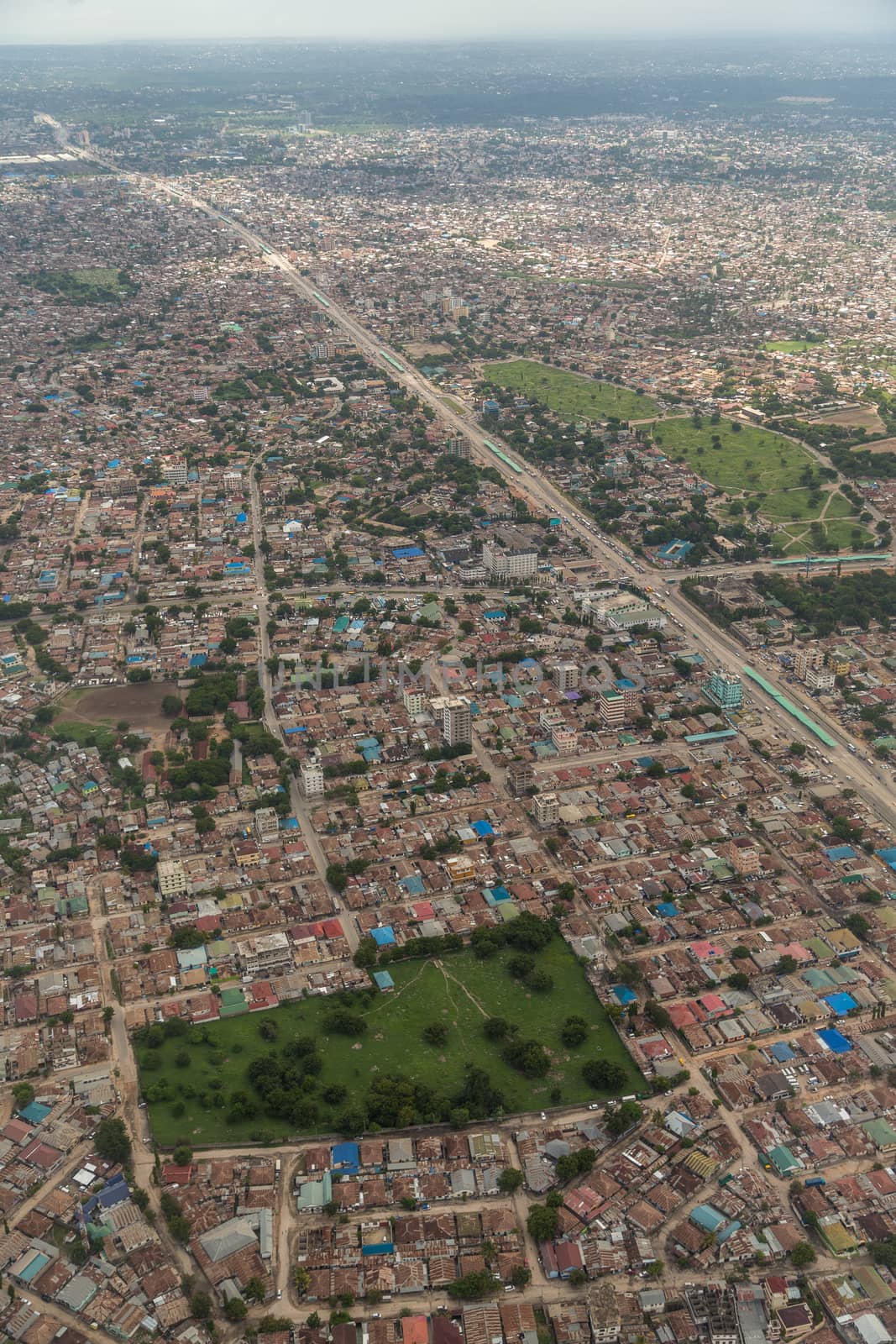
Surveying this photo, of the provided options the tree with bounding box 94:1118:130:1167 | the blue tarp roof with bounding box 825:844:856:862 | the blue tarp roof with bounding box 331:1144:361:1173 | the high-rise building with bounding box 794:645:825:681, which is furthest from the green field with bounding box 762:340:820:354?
the tree with bounding box 94:1118:130:1167

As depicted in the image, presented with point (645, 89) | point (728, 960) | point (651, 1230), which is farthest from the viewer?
point (645, 89)

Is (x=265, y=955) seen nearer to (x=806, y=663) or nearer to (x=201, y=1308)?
(x=201, y=1308)

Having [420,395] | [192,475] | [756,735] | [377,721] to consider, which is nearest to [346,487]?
[192,475]

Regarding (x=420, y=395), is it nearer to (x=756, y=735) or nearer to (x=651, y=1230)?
(x=756, y=735)

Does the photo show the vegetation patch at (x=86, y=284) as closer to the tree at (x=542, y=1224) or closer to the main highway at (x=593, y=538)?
the main highway at (x=593, y=538)

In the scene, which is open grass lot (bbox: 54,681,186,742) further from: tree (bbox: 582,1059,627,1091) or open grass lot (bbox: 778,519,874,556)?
open grass lot (bbox: 778,519,874,556)

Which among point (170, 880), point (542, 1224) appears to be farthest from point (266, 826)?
point (542, 1224)

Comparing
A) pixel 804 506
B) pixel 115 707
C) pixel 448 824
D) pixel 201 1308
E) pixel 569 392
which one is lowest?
pixel 201 1308
